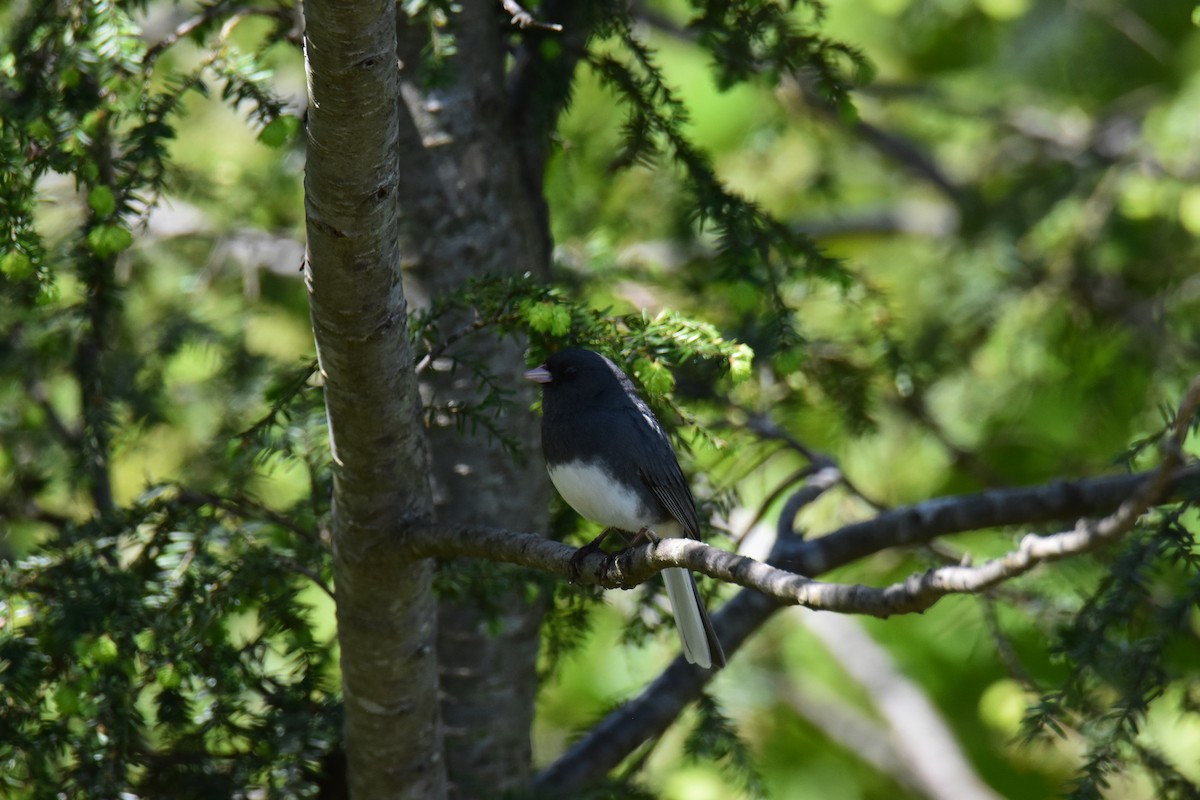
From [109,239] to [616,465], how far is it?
97 cm

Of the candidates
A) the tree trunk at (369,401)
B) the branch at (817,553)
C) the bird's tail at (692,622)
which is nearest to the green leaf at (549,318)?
the tree trunk at (369,401)

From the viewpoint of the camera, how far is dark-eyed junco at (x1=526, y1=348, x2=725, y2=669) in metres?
2.12

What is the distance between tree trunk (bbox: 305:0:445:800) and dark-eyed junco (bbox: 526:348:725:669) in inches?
15.3

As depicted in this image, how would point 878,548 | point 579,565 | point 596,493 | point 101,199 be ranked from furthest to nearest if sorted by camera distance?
1. point 878,548
2. point 596,493
3. point 101,199
4. point 579,565

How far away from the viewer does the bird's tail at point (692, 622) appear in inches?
83.4

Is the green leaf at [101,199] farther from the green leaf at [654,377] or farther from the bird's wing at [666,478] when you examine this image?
the bird's wing at [666,478]

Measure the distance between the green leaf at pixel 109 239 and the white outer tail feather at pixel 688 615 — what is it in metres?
1.10

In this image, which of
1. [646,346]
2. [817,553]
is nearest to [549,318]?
[646,346]

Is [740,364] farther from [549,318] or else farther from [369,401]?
[369,401]

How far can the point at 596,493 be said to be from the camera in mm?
2117

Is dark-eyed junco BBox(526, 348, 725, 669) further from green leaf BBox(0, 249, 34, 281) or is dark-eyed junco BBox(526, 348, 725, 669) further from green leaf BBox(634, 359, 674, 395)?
green leaf BBox(0, 249, 34, 281)

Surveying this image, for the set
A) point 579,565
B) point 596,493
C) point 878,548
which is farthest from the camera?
point 878,548

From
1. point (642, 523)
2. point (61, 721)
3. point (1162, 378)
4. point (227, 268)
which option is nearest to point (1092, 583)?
point (1162, 378)

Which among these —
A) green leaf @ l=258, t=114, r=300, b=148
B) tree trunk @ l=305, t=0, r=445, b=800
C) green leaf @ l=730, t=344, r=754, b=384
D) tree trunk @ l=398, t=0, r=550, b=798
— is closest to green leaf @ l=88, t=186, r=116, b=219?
green leaf @ l=258, t=114, r=300, b=148
